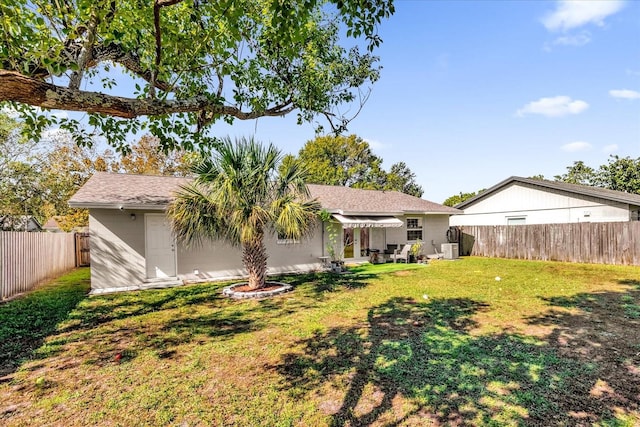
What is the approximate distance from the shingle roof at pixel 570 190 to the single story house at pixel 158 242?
37.7 feet

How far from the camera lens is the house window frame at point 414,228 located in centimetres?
2169

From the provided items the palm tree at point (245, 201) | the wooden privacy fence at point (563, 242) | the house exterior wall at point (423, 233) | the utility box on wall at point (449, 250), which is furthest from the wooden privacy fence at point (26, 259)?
the wooden privacy fence at point (563, 242)

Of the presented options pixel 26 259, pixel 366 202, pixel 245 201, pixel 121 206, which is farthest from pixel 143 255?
pixel 366 202

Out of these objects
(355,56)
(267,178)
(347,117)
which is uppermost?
(355,56)

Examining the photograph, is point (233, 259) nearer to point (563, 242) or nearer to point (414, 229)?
point (414, 229)

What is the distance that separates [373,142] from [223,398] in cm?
4989

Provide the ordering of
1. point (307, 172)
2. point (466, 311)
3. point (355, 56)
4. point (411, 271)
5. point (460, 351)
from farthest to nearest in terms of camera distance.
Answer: point (411, 271) < point (355, 56) < point (307, 172) < point (466, 311) < point (460, 351)

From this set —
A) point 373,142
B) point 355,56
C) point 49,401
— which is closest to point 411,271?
point 355,56

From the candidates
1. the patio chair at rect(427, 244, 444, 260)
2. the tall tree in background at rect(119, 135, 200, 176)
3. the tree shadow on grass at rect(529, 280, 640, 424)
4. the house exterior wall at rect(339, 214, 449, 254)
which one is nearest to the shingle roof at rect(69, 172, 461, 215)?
the house exterior wall at rect(339, 214, 449, 254)

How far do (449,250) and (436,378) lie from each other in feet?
58.2

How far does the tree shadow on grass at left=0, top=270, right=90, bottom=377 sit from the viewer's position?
5980 millimetres

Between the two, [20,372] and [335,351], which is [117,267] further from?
[335,351]

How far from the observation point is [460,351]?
5777 mm

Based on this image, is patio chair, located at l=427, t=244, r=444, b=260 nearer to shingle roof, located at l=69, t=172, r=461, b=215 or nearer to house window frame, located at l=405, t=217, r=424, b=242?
house window frame, located at l=405, t=217, r=424, b=242
